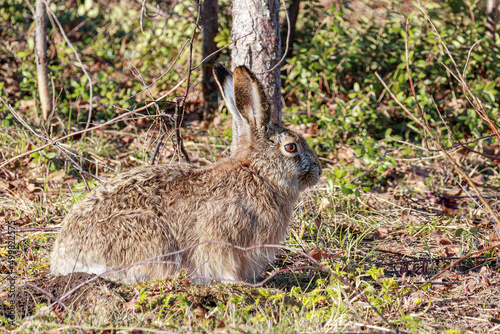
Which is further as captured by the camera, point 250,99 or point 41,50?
point 41,50

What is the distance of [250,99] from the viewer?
4.21 m

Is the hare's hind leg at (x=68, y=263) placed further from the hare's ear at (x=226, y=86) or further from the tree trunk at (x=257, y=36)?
the tree trunk at (x=257, y=36)

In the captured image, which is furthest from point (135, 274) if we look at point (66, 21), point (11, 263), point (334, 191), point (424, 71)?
point (66, 21)

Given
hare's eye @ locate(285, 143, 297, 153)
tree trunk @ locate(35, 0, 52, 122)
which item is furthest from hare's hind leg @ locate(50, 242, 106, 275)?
tree trunk @ locate(35, 0, 52, 122)

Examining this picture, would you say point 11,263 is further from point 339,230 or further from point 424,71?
point 424,71

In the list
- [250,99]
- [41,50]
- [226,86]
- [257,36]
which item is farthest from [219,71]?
[41,50]

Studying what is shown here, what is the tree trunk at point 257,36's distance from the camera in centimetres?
529

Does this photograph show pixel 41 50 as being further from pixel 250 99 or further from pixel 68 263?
pixel 68 263

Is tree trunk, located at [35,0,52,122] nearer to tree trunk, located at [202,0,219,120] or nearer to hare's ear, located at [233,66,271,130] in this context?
tree trunk, located at [202,0,219,120]

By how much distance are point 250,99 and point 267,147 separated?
0.44m

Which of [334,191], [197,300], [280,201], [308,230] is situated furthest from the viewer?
[334,191]

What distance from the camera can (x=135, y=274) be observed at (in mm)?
3789

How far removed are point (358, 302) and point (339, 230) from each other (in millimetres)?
1552

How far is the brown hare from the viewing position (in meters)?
3.73
